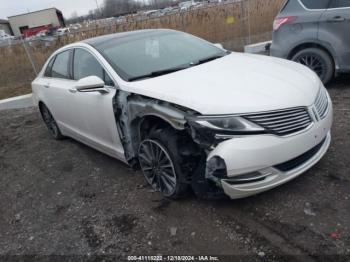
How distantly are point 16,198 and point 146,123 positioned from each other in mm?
1983

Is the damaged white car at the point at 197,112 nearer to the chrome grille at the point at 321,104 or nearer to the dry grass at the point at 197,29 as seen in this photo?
the chrome grille at the point at 321,104

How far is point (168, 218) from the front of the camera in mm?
3109

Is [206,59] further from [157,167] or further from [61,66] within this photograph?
[61,66]

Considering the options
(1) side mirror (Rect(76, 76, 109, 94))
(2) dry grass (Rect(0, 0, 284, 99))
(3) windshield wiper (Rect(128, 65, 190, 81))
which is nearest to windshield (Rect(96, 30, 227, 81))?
(3) windshield wiper (Rect(128, 65, 190, 81))

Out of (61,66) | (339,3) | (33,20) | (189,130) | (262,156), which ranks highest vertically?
(339,3)

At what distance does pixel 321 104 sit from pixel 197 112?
1.21 meters

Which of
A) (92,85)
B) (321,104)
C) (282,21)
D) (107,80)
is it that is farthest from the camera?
(282,21)

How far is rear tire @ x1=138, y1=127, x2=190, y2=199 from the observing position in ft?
10.00

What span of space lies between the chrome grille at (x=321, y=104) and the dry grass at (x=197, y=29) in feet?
27.4

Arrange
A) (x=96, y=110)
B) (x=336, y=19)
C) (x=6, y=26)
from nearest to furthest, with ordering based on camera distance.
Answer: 1. (x=96, y=110)
2. (x=336, y=19)
3. (x=6, y=26)

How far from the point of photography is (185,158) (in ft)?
9.91

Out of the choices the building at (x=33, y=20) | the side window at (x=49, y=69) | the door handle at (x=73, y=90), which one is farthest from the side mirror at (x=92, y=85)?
the building at (x=33, y=20)

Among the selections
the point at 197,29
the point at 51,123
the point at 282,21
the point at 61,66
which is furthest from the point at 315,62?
the point at 197,29

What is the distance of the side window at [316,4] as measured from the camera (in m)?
5.37
